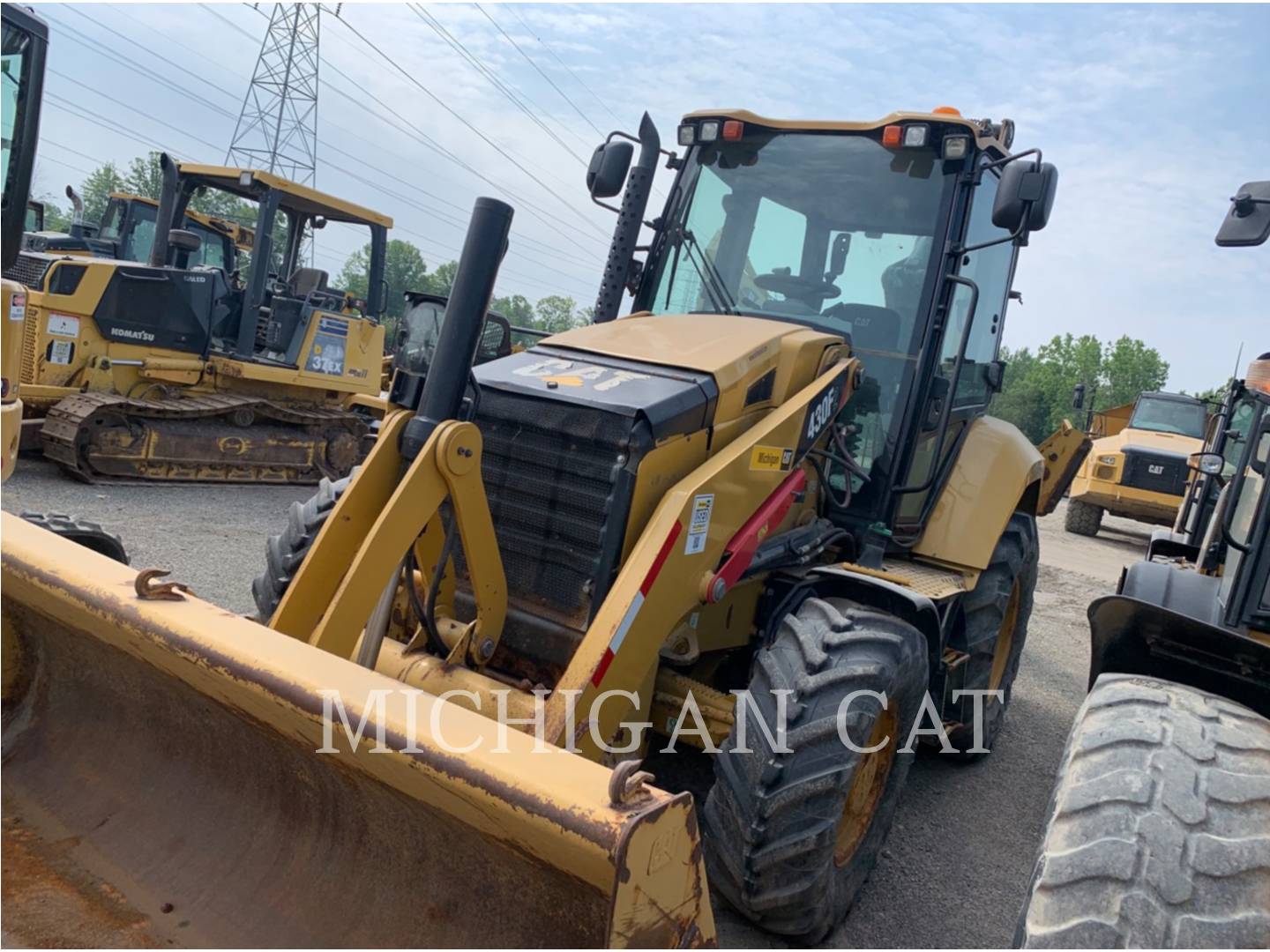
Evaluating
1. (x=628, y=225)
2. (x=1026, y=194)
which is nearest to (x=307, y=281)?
(x=628, y=225)

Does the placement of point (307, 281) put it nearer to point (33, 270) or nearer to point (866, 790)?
point (33, 270)

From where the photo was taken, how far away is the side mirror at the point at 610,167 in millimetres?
4379

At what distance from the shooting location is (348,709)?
2209 mm

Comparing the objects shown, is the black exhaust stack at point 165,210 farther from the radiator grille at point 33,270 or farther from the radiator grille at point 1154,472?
the radiator grille at point 1154,472

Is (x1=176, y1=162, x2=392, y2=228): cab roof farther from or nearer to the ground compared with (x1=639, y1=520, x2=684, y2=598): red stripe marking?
farther from the ground

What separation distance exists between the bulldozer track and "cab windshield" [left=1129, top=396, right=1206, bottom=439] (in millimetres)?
13302

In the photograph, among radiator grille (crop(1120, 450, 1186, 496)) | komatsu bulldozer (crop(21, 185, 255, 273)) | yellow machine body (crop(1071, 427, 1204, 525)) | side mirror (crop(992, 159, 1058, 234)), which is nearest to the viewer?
side mirror (crop(992, 159, 1058, 234))

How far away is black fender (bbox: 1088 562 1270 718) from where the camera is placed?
2.50 metres

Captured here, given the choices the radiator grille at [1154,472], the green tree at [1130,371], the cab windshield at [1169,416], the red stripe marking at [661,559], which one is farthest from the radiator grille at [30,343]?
the green tree at [1130,371]

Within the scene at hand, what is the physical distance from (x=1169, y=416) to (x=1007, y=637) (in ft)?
43.7

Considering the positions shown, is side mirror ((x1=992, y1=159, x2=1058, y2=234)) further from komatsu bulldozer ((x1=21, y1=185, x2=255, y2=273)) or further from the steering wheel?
komatsu bulldozer ((x1=21, y1=185, x2=255, y2=273))

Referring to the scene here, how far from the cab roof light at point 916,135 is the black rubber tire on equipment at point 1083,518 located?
13688 millimetres

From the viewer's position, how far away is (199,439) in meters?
9.32

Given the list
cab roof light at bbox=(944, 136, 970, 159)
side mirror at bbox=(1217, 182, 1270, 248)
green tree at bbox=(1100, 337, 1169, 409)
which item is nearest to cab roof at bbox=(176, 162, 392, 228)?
cab roof light at bbox=(944, 136, 970, 159)
